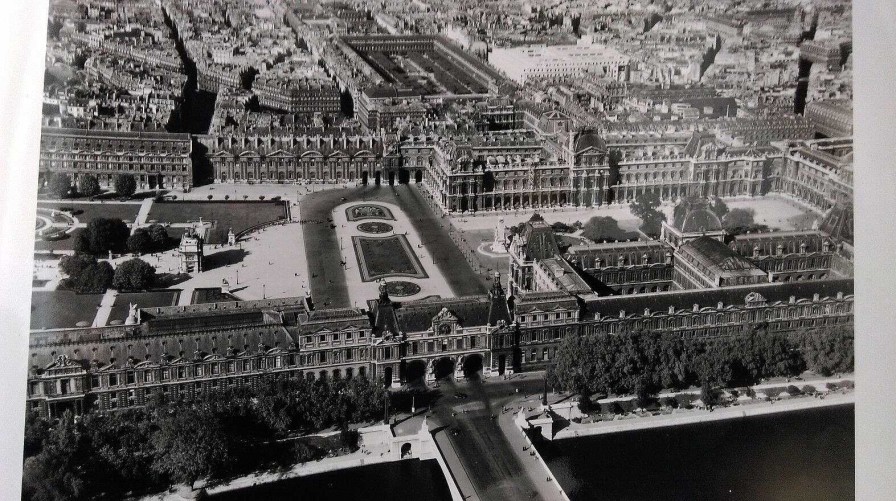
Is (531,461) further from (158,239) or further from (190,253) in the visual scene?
(158,239)

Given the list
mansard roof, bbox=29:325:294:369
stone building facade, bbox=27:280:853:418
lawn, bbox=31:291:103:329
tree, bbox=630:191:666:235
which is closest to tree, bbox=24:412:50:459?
stone building facade, bbox=27:280:853:418

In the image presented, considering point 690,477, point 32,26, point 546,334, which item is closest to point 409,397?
point 546,334

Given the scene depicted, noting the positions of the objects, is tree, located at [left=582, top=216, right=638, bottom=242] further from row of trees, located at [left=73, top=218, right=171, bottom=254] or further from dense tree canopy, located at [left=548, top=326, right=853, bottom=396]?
row of trees, located at [left=73, top=218, right=171, bottom=254]

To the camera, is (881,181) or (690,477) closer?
(690,477)

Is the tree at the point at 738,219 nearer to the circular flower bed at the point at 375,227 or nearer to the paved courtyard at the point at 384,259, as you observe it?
the paved courtyard at the point at 384,259

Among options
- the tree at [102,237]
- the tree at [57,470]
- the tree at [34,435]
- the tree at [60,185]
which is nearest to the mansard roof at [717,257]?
the tree at [102,237]

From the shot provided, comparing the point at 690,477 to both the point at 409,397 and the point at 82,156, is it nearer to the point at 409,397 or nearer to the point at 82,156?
the point at 409,397
